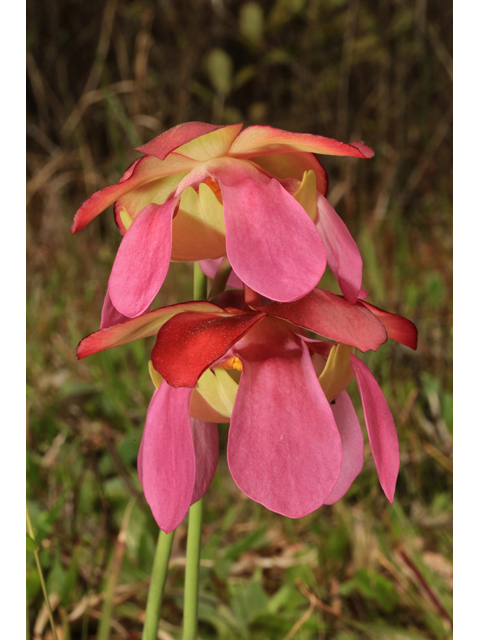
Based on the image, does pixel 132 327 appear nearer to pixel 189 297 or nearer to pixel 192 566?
pixel 192 566

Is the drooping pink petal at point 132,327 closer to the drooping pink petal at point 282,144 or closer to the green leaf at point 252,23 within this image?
the drooping pink petal at point 282,144

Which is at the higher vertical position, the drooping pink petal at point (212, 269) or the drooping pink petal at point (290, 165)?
the drooping pink petal at point (290, 165)

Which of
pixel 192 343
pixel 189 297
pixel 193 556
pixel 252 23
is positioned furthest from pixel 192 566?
pixel 252 23

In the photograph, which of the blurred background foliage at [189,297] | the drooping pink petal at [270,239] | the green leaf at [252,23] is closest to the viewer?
the drooping pink petal at [270,239]

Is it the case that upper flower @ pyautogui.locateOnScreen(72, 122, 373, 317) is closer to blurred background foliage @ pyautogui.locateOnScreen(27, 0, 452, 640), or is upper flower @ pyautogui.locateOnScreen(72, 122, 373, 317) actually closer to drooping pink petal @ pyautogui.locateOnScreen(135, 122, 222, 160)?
drooping pink petal @ pyautogui.locateOnScreen(135, 122, 222, 160)

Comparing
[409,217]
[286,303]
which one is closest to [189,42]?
[409,217]

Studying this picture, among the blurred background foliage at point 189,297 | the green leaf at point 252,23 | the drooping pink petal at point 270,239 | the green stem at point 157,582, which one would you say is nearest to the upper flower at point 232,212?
the drooping pink petal at point 270,239

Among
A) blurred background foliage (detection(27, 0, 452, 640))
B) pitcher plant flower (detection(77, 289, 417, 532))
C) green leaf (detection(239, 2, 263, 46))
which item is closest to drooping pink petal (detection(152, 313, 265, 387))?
pitcher plant flower (detection(77, 289, 417, 532))
